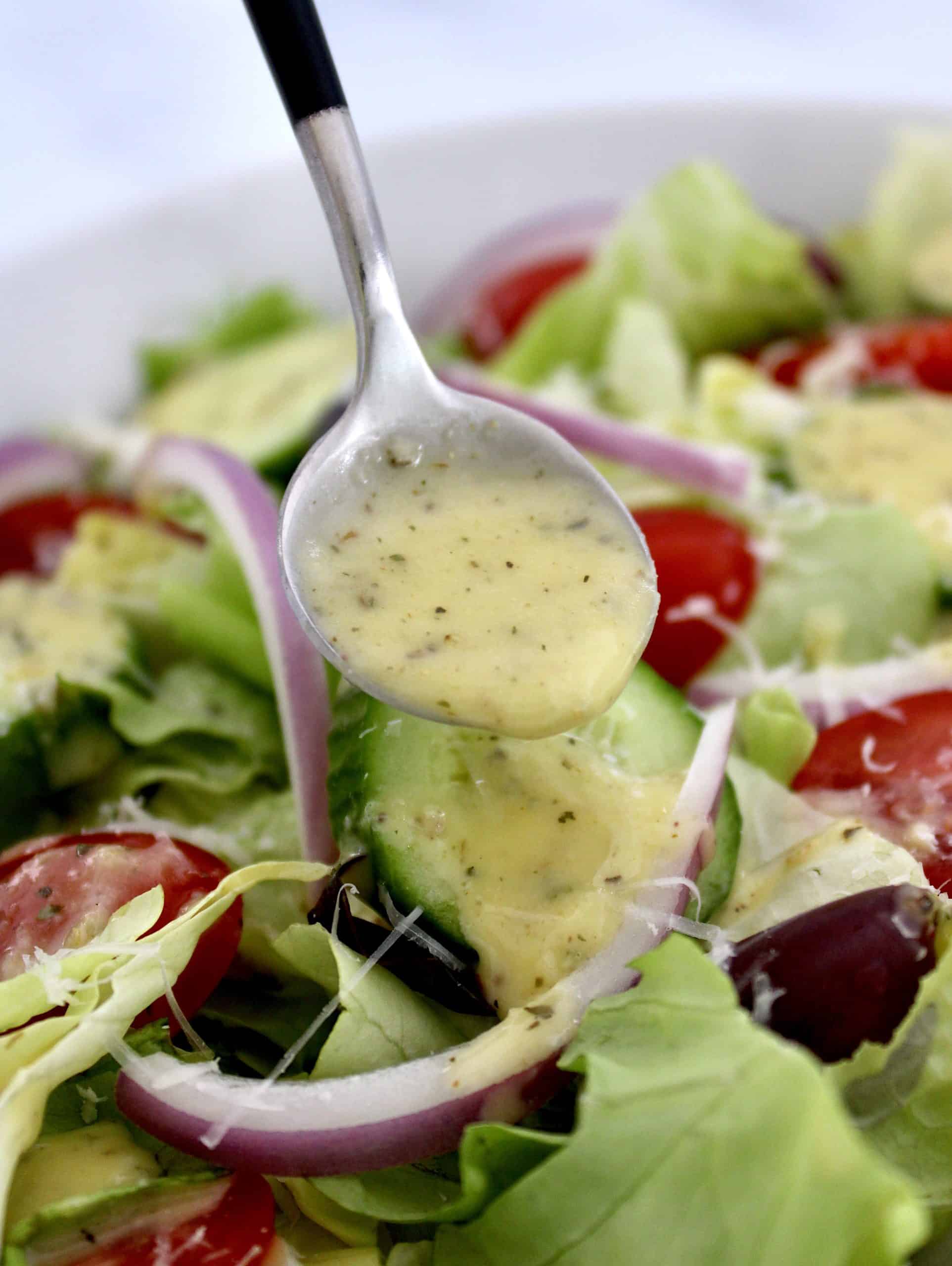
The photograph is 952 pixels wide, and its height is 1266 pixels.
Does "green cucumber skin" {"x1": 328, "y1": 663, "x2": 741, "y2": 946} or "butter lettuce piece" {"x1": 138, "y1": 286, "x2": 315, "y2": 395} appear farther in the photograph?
"butter lettuce piece" {"x1": 138, "y1": 286, "x2": 315, "y2": 395}

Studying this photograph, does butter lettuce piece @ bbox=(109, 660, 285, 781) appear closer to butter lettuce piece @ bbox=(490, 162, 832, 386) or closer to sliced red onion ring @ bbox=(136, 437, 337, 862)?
sliced red onion ring @ bbox=(136, 437, 337, 862)

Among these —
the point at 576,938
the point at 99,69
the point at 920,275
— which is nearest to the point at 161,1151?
the point at 576,938

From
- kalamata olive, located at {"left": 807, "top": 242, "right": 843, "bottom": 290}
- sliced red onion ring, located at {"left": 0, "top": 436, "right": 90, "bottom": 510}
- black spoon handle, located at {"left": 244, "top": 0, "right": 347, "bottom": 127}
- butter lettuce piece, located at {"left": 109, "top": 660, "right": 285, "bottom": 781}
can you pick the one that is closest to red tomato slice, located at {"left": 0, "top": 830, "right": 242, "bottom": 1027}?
butter lettuce piece, located at {"left": 109, "top": 660, "right": 285, "bottom": 781}

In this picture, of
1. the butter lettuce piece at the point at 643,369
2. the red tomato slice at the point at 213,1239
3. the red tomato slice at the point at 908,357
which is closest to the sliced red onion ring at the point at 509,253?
the butter lettuce piece at the point at 643,369

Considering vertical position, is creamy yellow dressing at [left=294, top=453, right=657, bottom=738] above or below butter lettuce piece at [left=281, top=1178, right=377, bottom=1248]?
above

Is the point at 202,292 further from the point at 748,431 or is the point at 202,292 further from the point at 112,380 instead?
the point at 748,431

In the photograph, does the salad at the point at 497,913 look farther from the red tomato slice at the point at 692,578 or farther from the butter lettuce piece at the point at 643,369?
the butter lettuce piece at the point at 643,369

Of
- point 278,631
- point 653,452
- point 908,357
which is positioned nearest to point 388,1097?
point 278,631
